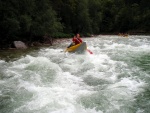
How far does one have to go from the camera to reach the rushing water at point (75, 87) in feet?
22.4

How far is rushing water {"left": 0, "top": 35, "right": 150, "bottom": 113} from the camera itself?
6.83m

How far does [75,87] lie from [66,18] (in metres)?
33.3

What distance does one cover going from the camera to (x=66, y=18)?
40.9m

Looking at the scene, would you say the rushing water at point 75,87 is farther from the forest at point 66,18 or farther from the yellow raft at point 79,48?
the forest at point 66,18

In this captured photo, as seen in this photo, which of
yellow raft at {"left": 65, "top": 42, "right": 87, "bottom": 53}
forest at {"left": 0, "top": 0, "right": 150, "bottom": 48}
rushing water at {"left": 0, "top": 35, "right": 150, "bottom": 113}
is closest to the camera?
rushing water at {"left": 0, "top": 35, "right": 150, "bottom": 113}

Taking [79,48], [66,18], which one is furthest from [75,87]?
[66,18]

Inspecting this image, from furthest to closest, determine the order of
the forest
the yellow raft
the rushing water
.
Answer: the forest < the yellow raft < the rushing water

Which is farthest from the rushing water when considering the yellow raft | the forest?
the forest

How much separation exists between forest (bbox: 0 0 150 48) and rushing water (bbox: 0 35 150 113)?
850 cm

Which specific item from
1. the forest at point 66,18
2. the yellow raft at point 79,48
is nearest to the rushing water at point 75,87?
the yellow raft at point 79,48

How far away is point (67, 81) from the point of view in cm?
947

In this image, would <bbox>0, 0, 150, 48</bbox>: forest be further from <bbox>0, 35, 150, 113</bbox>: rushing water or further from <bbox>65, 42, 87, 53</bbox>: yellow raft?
<bbox>0, 35, 150, 113</bbox>: rushing water

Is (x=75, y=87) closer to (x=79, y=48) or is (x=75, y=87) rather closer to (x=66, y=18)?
(x=79, y=48)

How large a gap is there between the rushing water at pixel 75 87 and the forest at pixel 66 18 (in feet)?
27.9
